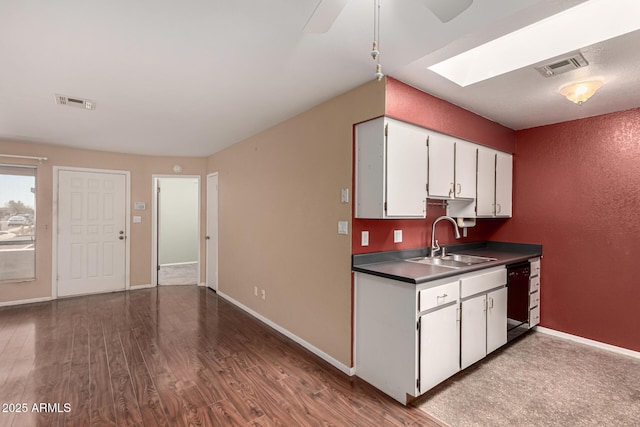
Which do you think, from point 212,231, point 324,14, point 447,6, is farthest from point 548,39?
point 212,231

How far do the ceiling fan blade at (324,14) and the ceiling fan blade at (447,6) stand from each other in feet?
1.14

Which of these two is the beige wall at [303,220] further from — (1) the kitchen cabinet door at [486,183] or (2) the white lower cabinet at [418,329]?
(1) the kitchen cabinet door at [486,183]

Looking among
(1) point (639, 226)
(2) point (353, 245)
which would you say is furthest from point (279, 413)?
(1) point (639, 226)

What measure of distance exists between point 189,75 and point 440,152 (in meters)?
2.23

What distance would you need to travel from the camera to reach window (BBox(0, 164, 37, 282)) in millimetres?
→ 4441

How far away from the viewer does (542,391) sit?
2.36 meters

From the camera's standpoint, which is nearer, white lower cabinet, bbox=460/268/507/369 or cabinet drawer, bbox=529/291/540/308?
white lower cabinet, bbox=460/268/507/369

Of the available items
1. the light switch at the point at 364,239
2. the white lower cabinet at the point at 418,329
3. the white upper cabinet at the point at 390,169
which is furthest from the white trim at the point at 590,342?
the light switch at the point at 364,239

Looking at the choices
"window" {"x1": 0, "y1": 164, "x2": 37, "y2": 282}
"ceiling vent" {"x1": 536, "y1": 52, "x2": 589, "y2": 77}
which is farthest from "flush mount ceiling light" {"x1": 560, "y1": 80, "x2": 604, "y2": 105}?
"window" {"x1": 0, "y1": 164, "x2": 37, "y2": 282}

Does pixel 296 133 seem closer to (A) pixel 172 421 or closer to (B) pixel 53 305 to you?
(A) pixel 172 421

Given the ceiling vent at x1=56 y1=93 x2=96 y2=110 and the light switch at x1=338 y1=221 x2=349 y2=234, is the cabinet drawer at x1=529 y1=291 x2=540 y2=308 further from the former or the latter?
the ceiling vent at x1=56 y1=93 x2=96 y2=110

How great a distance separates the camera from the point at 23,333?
11.4 feet

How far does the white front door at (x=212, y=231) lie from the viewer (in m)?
5.34

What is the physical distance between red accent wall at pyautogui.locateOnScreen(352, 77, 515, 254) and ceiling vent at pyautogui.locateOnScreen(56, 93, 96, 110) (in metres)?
2.76
